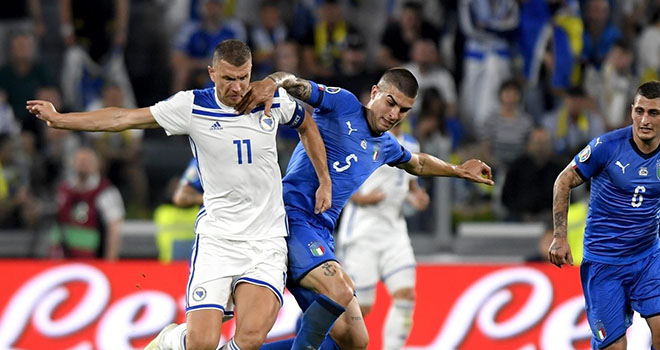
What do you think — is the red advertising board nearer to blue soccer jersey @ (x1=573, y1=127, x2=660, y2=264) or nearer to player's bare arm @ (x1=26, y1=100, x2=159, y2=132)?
blue soccer jersey @ (x1=573, y1=127, x2=660, y2=264)

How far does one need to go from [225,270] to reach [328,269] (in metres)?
0.68

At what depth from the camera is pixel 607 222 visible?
8.05 meters

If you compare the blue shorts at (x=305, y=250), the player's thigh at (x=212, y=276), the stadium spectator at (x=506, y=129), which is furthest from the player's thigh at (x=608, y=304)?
the stadium spectator at (x=506, y=129)

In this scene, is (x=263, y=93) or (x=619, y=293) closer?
(x=263, y=93)

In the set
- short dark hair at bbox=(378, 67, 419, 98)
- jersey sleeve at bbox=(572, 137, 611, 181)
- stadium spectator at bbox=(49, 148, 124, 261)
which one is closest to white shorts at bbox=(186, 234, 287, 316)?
short dark hair at bbox=(378, 67, 419, 98)

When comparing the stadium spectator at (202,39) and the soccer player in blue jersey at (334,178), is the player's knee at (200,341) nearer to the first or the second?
the soccer player in blue jersey at (334,178)

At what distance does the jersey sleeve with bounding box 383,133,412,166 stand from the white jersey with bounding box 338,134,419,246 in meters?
2.47

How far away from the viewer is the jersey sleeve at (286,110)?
7477mm

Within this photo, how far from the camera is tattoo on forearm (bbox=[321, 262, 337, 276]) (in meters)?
7.47

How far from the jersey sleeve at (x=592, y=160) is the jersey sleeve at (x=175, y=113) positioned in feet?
8.90

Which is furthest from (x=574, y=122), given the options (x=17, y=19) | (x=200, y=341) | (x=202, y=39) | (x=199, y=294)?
(x=17, y=19)

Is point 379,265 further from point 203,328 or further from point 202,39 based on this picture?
point 202,39

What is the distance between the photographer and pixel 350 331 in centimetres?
768

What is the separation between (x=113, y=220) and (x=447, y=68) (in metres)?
4.67
